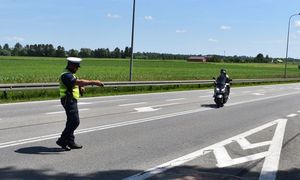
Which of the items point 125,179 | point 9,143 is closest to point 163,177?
point 125,179

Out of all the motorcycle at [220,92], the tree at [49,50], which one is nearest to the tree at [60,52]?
the tree at [49,50]

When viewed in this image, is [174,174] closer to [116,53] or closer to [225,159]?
[225,159]

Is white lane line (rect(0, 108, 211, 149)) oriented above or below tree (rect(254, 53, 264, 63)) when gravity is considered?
below

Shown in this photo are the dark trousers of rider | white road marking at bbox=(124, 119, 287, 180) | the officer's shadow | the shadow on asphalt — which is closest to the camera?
the shadow on asphalt

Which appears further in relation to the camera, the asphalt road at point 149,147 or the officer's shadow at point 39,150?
the officer's shadow at point 39,150

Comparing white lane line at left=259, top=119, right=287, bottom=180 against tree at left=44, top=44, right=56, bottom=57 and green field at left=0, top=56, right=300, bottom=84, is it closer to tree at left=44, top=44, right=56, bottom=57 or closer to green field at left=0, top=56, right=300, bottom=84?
green field at left=0, top=56, right=300, bottom=84

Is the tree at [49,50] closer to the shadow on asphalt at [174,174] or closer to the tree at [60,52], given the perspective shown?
the tree at [60,52]

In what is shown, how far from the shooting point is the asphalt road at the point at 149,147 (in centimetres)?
725

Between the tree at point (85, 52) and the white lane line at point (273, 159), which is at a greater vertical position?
the tree at point (85, 52)

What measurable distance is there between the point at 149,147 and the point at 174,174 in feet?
7.65

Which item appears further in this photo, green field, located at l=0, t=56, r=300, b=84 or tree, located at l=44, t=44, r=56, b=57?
tree, located at l=44, t=44, r=56, b=57

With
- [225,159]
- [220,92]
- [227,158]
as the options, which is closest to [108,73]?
[220,92]

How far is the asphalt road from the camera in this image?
7254mm

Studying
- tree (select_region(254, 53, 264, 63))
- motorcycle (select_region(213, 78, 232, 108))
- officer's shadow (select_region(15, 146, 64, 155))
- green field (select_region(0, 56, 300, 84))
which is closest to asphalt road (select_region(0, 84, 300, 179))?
officer's shadow (select_region(15, 146, 64, 155))
